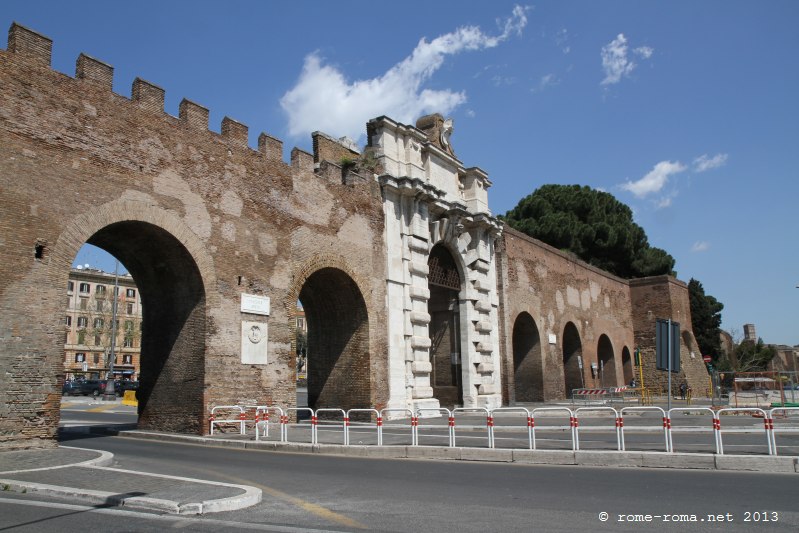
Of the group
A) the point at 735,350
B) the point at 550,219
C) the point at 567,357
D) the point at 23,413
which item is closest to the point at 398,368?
the point at 23,413

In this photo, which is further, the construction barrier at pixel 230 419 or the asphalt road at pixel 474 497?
the construction barrier at pixel 230 419

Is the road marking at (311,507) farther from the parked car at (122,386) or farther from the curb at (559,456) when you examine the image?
the parked car at (122,386)

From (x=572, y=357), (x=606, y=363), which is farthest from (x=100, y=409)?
(x=606, y=363)

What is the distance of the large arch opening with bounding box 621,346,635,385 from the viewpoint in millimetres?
43531

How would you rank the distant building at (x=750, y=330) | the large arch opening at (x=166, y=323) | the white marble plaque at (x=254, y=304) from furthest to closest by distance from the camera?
the distant building at (x=750, y=330) → the white marble plaque at (x=254, y=304) → the large arch opening at (x=166, y=323)

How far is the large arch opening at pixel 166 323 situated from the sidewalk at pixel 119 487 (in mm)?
5400

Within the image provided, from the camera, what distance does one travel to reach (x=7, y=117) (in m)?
12.1

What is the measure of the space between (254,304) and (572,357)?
24.1 meters

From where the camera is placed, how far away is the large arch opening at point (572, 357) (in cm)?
3591

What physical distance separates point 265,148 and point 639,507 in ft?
45.9

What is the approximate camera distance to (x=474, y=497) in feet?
24.2

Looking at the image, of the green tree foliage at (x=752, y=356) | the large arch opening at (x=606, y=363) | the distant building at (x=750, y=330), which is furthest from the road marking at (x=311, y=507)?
the distant building at (x=750, y=330)

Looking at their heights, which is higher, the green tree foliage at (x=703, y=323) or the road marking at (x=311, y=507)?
the green tree foliage at (x=703, y=323)

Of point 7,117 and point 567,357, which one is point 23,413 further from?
point 567,357
